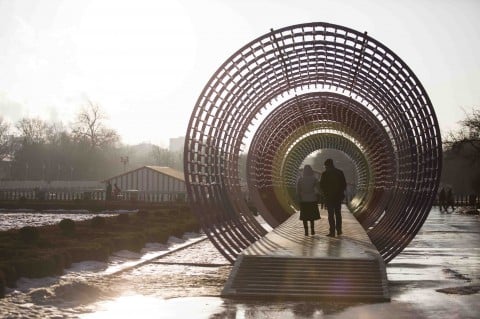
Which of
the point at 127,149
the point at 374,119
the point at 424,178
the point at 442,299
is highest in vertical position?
Result: the point at 127,149

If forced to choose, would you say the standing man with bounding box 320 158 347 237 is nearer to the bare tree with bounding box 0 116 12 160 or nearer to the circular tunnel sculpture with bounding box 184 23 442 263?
the circular tunnel sculpture with bounding box 184 23 442 263

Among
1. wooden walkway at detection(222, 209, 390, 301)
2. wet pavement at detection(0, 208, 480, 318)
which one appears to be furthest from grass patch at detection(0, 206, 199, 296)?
wooden walkway at detection(222, 209, 390, 301)

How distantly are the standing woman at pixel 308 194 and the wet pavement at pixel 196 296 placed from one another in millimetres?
2016

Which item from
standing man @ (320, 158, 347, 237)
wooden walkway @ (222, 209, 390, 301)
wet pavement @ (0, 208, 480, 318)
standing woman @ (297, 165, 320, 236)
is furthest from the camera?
standing woman @ (297, 165, 320, 236)

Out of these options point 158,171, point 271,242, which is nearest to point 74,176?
point 158,171

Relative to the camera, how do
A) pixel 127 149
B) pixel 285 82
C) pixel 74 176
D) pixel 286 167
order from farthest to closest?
1. pixel 127 149
2. pixel 74 176
3. pixel 286 167
4. pixel 285 82

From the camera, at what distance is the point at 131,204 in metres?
43.4

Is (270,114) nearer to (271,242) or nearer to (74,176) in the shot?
(271,242)

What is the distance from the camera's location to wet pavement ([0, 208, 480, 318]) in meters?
9.69

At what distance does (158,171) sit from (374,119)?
42.4 meters

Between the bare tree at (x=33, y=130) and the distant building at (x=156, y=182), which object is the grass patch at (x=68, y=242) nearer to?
→ the distant building at (x=156, y=182)

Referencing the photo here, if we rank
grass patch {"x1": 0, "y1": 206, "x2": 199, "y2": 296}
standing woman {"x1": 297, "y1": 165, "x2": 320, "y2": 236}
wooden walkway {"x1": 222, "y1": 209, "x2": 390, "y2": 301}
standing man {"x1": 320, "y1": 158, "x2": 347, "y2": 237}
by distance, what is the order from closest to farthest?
wooden walkway {"x1": 222, "y1": 209, "x2": 390, "y2": 301} → grass patch {"x1": 0, "y1": 206, "x2": 199, "y2": 296} → standing man {"x1": 320, "y1": 158, "x2": 347, "y2": 237} → standing woman {"x1": 297, "y1": 165, "x2": 320, "y2": 236}

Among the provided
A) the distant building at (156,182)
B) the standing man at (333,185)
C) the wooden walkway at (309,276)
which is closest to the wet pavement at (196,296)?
the wooden walkway at (309,276)

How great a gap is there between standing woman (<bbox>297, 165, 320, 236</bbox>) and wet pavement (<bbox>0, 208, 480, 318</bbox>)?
6.61 ft
